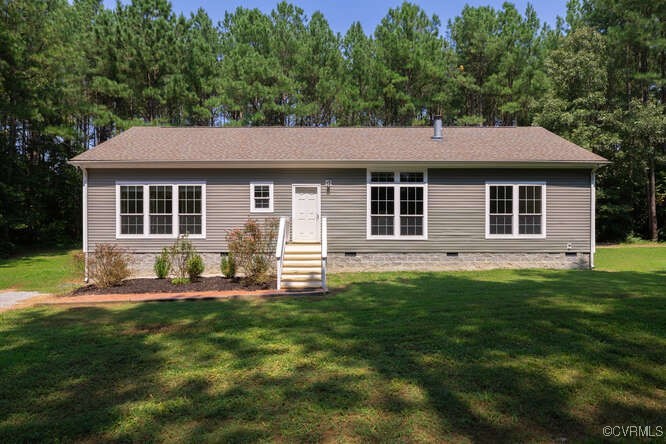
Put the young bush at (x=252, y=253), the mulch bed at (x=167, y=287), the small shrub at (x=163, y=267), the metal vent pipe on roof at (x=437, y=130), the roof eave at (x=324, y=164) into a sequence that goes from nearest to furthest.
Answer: the mulch bed at (x=167, y=287) < the young bush at (x=252, y=253) < the small shrub at (x=163, y=267) < the roof eave at (x=324, y=164) < the metal vent pipe on roof at (x=437, y=130)

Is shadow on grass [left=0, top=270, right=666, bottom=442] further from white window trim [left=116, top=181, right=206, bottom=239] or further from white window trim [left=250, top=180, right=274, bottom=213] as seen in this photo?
white window trim [left=250, top=180, right=274, bottom=213]

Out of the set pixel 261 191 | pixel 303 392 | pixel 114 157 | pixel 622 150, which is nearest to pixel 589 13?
pixel 622 150

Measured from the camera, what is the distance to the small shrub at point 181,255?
11406mm

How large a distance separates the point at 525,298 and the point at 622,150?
20.9 meters

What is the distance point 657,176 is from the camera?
23375mm

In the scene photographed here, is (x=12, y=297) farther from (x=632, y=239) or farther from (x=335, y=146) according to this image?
(x=632, y=239)

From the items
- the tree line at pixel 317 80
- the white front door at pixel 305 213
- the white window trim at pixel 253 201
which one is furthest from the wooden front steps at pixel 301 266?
the tree line at pixel 317 80

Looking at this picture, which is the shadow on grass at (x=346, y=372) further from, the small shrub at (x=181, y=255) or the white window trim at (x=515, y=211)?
the white window trim at (x=515, y=211)

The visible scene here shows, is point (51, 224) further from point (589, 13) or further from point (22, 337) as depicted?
point (589, 13)

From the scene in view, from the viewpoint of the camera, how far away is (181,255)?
11.9 meters

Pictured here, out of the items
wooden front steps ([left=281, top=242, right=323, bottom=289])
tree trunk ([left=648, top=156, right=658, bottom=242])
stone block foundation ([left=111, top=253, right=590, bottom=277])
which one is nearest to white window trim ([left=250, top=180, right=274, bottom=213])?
wooden front steps ([left=281, top=242, right=323, bottom=289])

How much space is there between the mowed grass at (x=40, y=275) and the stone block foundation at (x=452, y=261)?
7936 millimetres

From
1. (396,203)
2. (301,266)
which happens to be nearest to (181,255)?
(301,266)

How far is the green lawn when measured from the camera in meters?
2.92
